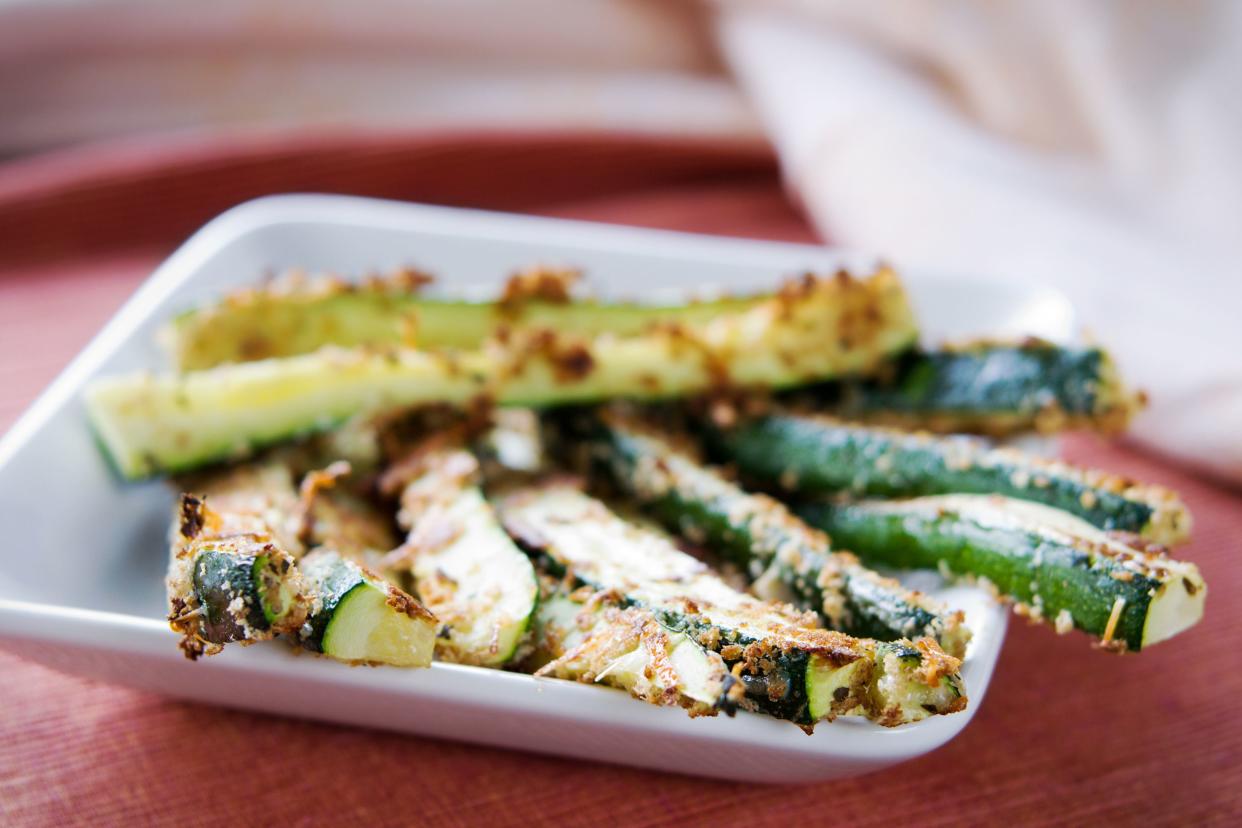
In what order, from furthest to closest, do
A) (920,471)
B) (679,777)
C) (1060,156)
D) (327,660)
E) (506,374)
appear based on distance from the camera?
1. (1060,156)
2. (506,374)
3. (920,471)
4. (679,777)
5. (327,660)

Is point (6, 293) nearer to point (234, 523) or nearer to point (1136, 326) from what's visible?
point (234, 523)

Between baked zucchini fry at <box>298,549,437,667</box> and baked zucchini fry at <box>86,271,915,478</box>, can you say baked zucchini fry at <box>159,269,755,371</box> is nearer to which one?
baked zucchini fry at <box>86,271,915,478</box>

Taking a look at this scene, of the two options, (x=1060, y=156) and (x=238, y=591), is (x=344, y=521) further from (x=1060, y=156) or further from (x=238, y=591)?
(x=1060, y=156)

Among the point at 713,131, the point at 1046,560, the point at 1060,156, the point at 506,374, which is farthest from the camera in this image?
the point at 713,131

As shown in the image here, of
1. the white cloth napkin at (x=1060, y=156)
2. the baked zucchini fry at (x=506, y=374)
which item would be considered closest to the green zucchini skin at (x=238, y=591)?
the baked zucchini fry at (x=506, y=374)

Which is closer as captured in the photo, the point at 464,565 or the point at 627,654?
the point at 627,654

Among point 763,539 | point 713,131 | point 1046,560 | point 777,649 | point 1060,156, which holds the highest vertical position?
point 1060,156

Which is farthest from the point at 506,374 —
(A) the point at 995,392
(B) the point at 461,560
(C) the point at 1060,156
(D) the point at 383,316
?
(C) the point at 1060,156
